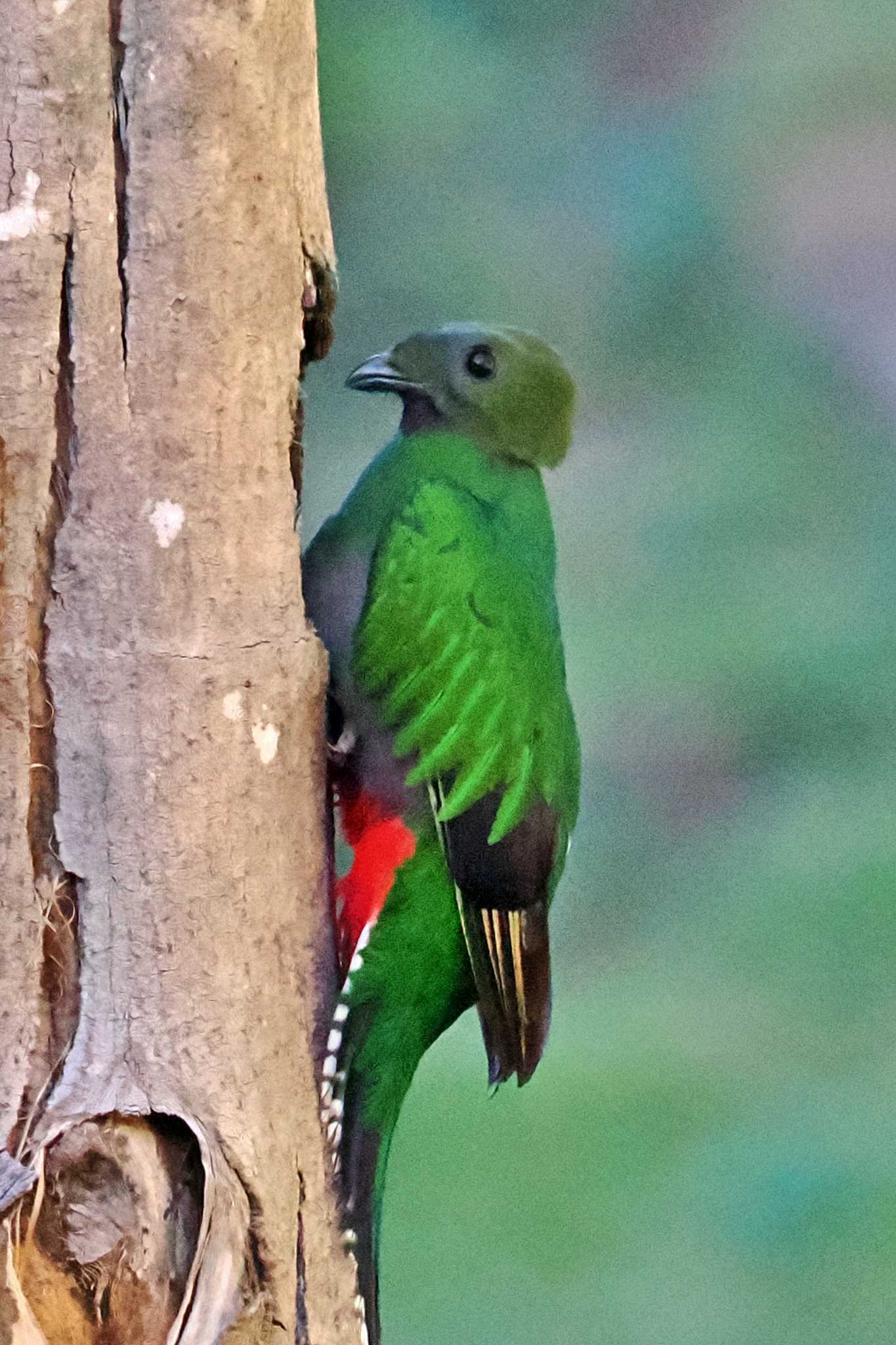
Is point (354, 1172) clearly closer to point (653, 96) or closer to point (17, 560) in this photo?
point (17, 560)

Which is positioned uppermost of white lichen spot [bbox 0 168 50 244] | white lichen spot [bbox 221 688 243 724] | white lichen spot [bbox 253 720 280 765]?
white lichen spot [bbox 0 168 50 244]

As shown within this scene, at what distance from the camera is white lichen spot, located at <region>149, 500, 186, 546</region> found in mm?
989

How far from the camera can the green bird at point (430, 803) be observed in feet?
3.63

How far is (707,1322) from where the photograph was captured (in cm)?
176

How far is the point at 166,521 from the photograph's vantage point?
991 mm

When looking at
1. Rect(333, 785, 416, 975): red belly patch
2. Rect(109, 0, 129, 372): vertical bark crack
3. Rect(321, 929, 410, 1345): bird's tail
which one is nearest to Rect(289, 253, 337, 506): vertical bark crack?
Rect(109, 0, 129, 372): vertical bark crack

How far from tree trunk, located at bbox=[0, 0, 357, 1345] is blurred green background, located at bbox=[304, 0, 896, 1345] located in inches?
32.3

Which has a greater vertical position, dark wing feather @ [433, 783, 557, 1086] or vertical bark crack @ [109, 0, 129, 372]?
vertical bark crack @ [109, 0, 129, 372]

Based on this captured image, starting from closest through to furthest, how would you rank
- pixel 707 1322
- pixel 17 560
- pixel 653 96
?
1. pixel 17 560
2. pixel 707 1322
3. pixel 653 96

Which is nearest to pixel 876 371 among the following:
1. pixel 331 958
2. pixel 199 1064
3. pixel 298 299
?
pixel 298 299

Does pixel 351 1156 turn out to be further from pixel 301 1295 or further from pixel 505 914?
pixel 505 914

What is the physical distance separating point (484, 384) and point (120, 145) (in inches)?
17.4

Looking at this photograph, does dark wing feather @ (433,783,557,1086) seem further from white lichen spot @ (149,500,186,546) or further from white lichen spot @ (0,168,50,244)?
white lichen spot @ (0,168,50,244)

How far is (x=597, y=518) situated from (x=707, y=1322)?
1065 millimetres
